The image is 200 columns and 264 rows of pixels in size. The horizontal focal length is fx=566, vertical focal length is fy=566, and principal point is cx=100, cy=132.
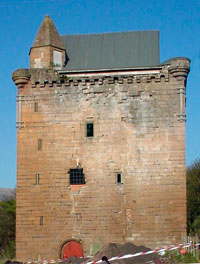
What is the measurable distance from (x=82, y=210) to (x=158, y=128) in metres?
6.11

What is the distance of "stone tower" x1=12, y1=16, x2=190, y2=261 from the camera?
30.4 meters

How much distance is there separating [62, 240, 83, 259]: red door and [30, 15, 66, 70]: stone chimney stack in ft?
33.9

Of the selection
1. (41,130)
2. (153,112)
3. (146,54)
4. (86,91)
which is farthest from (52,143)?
(146,54)

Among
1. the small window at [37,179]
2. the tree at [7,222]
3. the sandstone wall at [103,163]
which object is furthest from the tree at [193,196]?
the small window at [37,179]

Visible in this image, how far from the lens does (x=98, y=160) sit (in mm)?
31125

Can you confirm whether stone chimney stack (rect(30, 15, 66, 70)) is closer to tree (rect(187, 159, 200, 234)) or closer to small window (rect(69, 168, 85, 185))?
small window (rect(69, 168, 85, 185))

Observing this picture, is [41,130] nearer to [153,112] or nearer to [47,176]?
[47,176]

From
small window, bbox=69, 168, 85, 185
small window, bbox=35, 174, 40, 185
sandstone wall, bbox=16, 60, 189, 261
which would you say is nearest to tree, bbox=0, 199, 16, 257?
small window, bbox=35, 174, 40, 185

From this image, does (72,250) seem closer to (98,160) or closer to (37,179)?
(37,179)

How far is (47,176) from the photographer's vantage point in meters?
31.4

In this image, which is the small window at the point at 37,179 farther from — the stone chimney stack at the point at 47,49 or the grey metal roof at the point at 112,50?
the grey metal roof at the point at 112,50

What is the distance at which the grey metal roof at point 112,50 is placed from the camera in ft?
111

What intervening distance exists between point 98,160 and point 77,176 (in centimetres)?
146

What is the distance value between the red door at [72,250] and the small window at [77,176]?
3.25m
